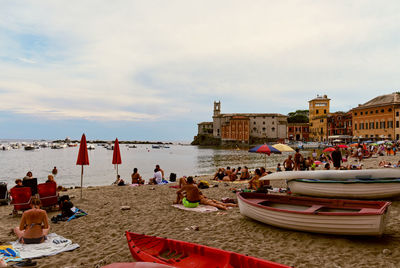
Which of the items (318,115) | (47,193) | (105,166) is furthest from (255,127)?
(47,193)

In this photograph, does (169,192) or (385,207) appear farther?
(169,192)

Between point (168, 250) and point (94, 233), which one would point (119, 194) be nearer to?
point (94, 233)

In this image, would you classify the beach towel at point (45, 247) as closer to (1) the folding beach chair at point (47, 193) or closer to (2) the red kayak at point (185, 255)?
(2) the red kayak at point (185, 255)

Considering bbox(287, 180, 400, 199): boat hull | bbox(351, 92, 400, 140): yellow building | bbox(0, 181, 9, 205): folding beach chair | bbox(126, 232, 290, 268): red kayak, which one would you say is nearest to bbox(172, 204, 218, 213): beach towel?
bbox(287, 180, 400, 199): boat hull

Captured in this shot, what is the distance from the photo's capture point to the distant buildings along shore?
62.0m

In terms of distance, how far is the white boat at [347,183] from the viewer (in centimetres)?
1000

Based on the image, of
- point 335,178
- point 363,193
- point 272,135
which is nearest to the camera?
point 363,193

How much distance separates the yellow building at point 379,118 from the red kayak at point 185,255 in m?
67.5

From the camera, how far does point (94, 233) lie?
26.5 feet

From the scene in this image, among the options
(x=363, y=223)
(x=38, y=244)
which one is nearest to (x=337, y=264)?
(x=363, y=223)

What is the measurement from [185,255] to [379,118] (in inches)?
2783

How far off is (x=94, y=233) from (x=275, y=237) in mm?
5020

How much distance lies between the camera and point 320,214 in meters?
6.83

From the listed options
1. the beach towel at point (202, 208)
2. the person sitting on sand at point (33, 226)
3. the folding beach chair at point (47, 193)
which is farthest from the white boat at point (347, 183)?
the folding beach chair at point (47, 193)
